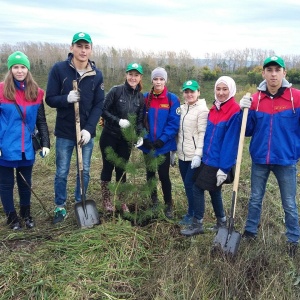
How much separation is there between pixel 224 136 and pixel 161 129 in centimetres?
75

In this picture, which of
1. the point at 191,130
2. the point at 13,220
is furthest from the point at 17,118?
the point at 191,130

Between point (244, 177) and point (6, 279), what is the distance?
13.1 feet

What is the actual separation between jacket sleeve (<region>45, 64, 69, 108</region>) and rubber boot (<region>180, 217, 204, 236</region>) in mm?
1824

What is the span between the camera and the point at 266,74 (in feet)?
9.67

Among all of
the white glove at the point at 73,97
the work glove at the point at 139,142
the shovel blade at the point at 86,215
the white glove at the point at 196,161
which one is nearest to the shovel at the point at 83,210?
the shovel blade at the point at 86,215

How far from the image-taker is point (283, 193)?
3053 millimetres

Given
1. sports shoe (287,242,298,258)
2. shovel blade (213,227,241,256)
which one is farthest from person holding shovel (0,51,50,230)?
sports shoe (287,242,298,258)

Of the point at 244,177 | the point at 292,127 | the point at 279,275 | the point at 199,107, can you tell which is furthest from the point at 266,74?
the point at 244,177

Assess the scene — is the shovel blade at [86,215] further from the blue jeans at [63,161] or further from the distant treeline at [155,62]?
the distant treeline at [155,62]

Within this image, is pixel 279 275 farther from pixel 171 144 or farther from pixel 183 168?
pixel 171 144

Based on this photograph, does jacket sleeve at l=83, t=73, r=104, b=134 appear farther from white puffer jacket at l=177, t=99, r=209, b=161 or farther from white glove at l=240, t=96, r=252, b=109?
white glove at l=240, t=96, r=252, b=109

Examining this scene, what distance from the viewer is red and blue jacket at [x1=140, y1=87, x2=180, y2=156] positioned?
3.52 meters

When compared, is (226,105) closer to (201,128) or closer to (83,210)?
(201,128)

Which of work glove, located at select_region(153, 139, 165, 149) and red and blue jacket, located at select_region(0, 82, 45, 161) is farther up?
red and blue jacket, located at select_region(0, 82, 45, 161)
